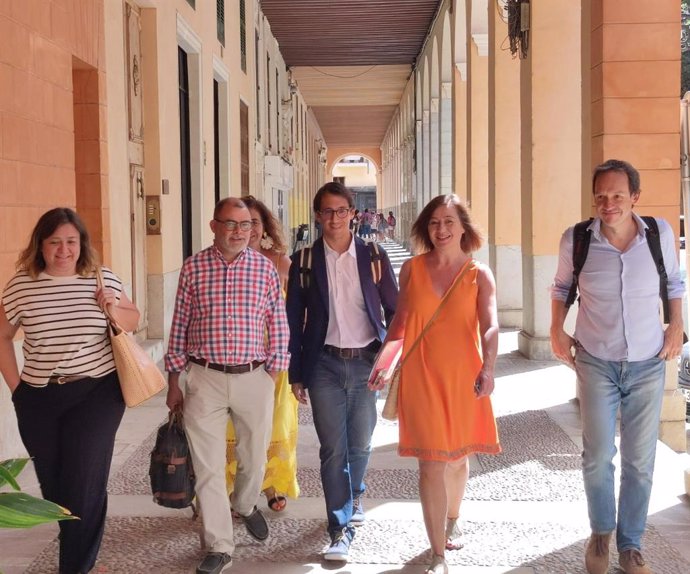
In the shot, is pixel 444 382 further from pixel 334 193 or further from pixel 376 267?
pixel 334 193

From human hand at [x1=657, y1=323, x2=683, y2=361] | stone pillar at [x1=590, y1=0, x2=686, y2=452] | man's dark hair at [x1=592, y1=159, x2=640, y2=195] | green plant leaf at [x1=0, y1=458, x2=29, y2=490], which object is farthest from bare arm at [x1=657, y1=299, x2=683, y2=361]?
stone pillar at [x1=590, y1=0, x2=686, y2=452]

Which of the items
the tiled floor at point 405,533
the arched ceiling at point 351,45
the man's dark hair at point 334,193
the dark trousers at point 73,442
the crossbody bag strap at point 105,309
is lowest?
→ the tiled floor at point 405,533

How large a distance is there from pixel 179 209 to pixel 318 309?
7.21 m

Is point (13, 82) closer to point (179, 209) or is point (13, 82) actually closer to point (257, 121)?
point (179, 209)

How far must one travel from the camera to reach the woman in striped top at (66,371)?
3.65 m

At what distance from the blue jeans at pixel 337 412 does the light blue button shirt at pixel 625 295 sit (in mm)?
978

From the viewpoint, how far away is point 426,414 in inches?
151

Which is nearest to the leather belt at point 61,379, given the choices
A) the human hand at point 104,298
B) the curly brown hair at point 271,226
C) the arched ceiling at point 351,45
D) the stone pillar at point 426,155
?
the human hand at point 104,298

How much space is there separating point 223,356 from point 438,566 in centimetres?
122

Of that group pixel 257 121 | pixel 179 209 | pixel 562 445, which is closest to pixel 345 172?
pixel 257 121

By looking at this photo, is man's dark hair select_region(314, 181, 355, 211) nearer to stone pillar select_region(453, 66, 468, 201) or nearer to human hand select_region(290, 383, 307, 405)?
human hand select_region(290, 383, 307, 405)

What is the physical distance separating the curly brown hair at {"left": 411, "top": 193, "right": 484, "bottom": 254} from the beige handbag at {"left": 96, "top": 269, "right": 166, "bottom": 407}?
1275 mm

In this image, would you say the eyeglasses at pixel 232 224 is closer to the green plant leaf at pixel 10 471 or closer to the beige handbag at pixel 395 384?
the beige handbag at pixel 395 384

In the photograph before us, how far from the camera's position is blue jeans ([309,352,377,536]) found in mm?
4164
